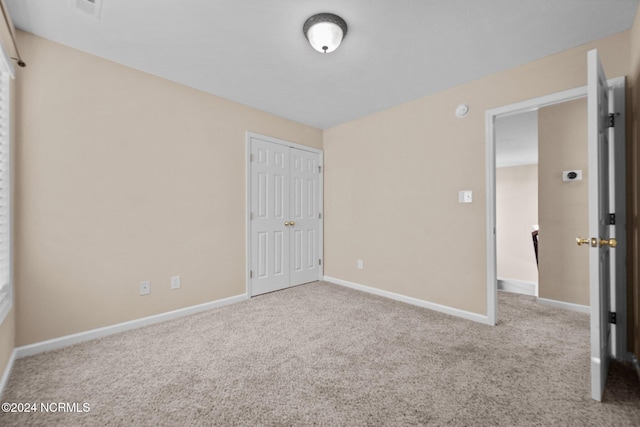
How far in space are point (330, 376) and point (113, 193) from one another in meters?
2.38

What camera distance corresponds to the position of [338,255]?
4.15m

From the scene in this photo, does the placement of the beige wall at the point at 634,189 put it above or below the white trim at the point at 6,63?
below

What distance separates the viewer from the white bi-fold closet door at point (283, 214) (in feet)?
11.6

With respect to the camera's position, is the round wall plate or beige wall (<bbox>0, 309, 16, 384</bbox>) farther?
the round wall plate

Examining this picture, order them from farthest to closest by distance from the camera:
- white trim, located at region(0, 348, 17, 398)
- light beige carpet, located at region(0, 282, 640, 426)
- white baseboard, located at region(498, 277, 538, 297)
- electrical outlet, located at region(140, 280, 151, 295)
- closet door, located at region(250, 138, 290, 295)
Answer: white baseboard, located at region(498, 277, 538, 297)
closet door, located at region(250, 138, 290, 295)
electrical outlet, located at region(140, 280, 151, 295)
white trim, located at region(0, 348, 17, 398)
light beige carpet, located at region(0, 282, 640, 426)

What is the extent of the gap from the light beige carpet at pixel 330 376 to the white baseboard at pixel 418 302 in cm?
12

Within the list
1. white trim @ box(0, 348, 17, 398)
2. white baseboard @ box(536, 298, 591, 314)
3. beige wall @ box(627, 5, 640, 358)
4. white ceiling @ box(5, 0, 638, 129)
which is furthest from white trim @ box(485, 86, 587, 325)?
white trim @ box(0, 348, 17, 398)

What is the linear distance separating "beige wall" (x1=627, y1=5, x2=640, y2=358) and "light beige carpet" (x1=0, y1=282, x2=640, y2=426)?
0.34m

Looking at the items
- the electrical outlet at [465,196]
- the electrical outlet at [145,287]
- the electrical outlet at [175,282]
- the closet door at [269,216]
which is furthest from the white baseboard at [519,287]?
the electrical outlet at [145,287]

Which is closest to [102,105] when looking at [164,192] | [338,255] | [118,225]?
[164,192]

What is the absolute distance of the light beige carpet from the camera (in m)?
1.45

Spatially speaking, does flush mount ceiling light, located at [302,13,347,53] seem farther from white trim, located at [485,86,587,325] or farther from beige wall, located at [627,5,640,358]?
beige wall, located at [627,5,640,358]

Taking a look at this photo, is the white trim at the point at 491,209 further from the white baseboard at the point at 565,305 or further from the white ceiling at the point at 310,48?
the white baseboard at the point at 565,305

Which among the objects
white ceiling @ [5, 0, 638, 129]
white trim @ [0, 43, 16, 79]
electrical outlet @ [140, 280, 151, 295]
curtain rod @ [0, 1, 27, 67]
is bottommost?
electrical outlet @ [140, 280, 151, 295]
